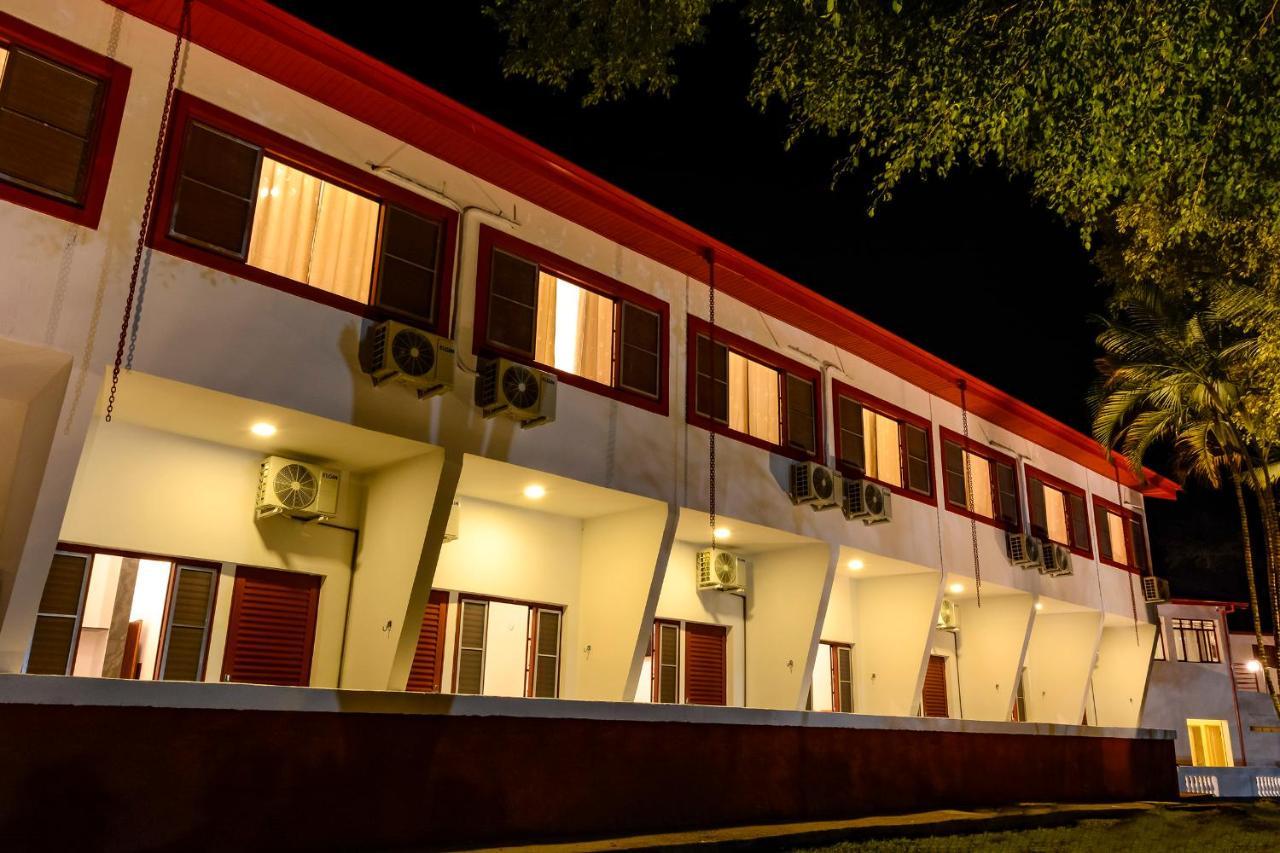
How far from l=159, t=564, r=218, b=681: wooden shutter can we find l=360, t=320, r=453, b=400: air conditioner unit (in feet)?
9.15

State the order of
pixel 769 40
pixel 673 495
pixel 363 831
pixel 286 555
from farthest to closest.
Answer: pixel 673 495
pixel 286 555
pixel 769 40
pixel 363 831

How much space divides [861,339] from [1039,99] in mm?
6945

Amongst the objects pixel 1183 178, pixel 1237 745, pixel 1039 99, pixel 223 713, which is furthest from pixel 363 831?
pixel 1237 745

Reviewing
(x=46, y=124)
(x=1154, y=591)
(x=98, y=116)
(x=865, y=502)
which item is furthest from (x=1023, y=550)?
(x=46, y=124)

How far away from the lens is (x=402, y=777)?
796cm

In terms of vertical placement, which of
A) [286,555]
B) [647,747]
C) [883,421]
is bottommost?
[647,747]

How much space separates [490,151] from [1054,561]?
14.3 metres

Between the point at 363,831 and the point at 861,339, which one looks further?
the point at 861,339

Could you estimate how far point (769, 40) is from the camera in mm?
9672

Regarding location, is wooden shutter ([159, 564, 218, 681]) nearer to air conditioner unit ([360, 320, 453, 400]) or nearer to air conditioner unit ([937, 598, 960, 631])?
air conditioner unit ([360, 320, 453, 400])

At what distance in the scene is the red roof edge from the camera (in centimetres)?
904

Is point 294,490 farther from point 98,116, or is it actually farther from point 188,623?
point 98,116

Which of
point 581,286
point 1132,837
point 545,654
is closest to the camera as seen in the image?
point 1132,837

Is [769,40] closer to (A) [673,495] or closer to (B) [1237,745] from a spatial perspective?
(A) [673,495]
